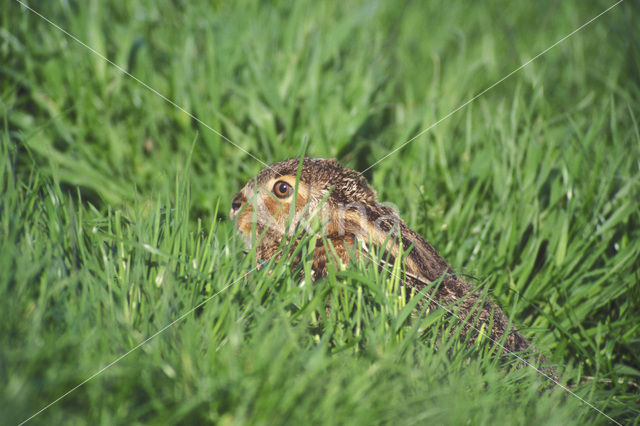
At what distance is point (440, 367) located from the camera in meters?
1.80

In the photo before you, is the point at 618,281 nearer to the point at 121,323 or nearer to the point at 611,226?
the point at 611,226

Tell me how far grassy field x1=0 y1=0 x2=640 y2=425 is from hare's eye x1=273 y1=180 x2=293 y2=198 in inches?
15.0

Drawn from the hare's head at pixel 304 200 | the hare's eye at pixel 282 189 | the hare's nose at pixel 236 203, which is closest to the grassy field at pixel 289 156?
the hare's nose at pixel 236 203

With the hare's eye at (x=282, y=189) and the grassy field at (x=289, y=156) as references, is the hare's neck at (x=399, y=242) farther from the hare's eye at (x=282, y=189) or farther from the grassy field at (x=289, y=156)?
the hare's eye at (x=282, y=189)

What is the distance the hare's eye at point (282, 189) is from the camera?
262 cm

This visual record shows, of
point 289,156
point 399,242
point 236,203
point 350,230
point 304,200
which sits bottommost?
point 399,242

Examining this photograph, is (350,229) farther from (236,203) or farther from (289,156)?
(289,156)

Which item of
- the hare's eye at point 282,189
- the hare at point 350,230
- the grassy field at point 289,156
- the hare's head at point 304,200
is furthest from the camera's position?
the hare's eye at point 282,189

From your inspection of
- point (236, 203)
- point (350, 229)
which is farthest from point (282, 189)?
point (350, 229)

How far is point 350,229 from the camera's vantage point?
241 centimetres

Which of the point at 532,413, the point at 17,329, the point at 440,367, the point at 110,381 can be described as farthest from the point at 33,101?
the point at 532,413

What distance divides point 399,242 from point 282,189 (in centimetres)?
74

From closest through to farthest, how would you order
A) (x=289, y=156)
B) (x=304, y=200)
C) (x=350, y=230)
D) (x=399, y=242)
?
(x=399, y=242)
(x=350, y=230)
(x=304, y=200)
(x=289, y=156)

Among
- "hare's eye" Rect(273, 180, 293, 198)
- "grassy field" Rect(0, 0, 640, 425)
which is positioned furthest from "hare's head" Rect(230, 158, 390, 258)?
"grassy field" Rect(0, 0, 640, 425)
